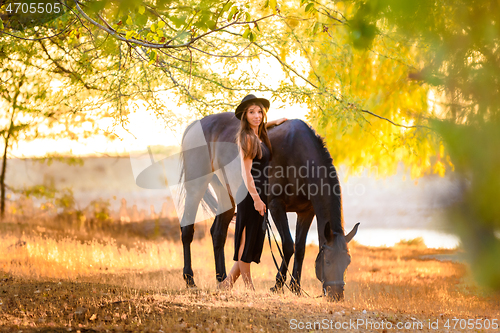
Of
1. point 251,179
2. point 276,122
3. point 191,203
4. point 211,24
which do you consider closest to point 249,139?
point 251,179

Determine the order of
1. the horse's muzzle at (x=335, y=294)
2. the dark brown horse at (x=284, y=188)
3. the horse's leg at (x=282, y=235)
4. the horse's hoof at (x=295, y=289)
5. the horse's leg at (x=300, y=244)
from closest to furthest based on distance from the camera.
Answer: the horse's muzzle at (x=335, y=294) < the dark brown horse at (x=284, y=188) < the horse's hoof at (x=295, y=289) < the horse's leg at (x=282, y=235) < the horse's leg at (x=300, y=244)

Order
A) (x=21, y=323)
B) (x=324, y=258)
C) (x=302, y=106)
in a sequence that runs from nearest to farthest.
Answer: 1. (x=21, y=323)
2. (x=324, y=258)
3. (x=302, y=106)

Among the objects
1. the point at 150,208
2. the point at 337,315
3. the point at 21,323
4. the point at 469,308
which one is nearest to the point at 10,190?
the point at 150,208

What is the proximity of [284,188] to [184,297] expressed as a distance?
2234 mm

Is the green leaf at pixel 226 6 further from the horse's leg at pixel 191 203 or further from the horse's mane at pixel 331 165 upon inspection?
the horse's leg at pixel 191 203

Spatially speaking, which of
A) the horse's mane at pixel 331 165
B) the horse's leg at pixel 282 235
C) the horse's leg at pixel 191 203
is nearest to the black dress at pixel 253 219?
the horse's leg at pixel 282 235

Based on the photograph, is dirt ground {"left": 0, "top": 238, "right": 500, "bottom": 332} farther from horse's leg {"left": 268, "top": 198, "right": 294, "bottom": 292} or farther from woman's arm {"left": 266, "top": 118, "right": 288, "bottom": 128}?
woman's arm {"left": 266, "top": 118, "right": 288, "bottom": 128}

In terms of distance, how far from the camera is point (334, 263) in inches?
201

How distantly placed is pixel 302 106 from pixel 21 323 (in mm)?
5501

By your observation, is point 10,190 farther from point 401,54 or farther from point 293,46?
point 401,54

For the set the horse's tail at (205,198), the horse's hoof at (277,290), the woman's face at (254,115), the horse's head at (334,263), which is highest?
the woman's face at (254,115)

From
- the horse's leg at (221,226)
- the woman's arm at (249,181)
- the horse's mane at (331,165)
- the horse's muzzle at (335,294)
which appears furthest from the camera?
the horse's leg at (221,226)

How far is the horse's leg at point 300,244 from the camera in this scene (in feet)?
20.3

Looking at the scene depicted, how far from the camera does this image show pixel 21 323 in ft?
14.1
